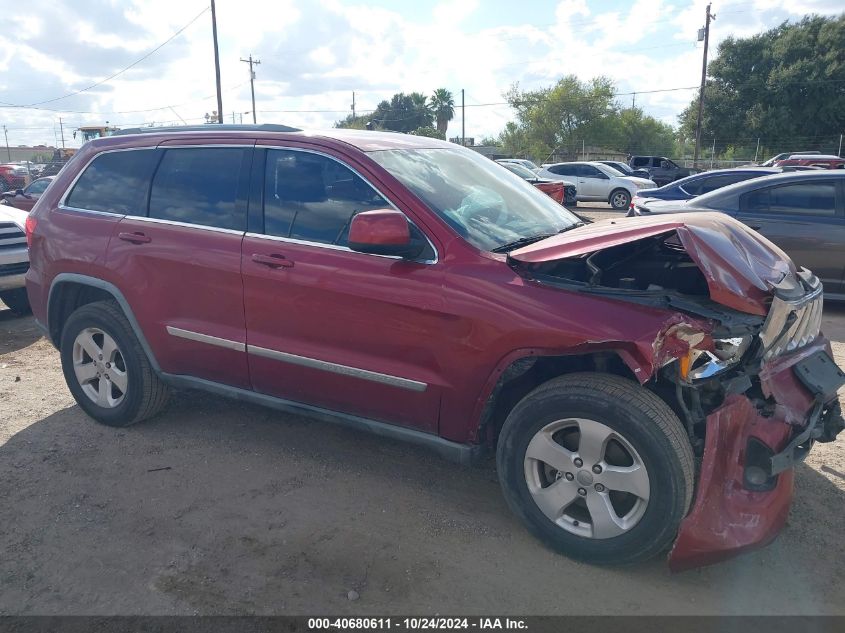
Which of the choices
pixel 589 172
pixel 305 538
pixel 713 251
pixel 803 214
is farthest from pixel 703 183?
pixel 589 172

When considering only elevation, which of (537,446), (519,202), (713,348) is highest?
(519,202)

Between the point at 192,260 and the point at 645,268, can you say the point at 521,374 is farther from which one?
the point at 192,260

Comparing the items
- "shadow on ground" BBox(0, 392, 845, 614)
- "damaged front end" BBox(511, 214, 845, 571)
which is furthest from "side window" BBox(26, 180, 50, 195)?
"damaged front end" BBox(511, 214, 845, 571)

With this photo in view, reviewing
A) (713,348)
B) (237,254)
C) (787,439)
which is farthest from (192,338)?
(787,439)

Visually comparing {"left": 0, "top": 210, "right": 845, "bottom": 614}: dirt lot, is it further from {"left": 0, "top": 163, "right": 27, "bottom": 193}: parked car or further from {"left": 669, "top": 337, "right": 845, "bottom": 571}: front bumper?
{"left": 0, "top": 163, "right": 27, "bottom": 193}: parked car

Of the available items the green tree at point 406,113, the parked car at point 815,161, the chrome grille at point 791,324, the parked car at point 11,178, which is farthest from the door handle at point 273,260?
the green tree at point 406,113

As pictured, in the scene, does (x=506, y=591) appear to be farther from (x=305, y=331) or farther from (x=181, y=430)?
(x=181, y=430)

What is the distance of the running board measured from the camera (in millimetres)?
3312

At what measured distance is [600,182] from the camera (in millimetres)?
23781

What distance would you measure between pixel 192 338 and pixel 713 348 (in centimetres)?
289

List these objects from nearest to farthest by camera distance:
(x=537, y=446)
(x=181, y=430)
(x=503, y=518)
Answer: (x=537, y=446) → (x=503, y=518) → (x=181, y=430)

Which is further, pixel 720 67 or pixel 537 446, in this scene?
pixel 720 67

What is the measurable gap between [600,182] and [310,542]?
22349mm

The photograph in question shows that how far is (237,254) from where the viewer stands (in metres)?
3.83
